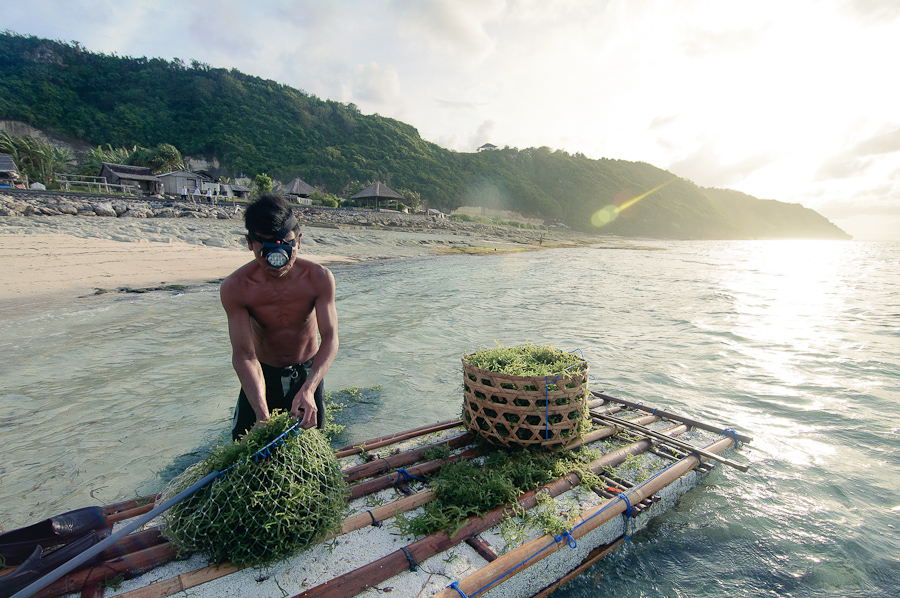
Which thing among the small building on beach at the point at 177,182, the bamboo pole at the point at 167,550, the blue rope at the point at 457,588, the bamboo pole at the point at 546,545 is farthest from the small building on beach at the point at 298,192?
the blue rope at the point at 457,588

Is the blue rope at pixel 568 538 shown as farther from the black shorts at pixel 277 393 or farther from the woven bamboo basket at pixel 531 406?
the black shorts at pixel 277 393

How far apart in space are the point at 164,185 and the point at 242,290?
55207 millimetres

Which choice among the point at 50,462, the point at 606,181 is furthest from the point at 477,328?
the point at 606,181

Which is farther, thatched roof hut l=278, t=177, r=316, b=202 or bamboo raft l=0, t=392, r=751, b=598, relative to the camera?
thatched roof hut l=278, t=177, r=316, b=202

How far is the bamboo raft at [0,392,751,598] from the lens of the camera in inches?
85.9

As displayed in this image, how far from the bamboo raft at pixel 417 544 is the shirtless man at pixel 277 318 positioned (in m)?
0.78

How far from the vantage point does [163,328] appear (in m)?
9.25

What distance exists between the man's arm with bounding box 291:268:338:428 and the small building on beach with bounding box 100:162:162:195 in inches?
1960

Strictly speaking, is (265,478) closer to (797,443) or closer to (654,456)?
(654,456)

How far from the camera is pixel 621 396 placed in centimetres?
631

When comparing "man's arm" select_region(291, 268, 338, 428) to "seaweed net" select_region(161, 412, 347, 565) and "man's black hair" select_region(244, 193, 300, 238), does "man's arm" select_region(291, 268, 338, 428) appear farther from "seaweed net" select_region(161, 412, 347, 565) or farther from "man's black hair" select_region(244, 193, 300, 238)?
"man's black hair" select_region(244, 193, 300, 238)

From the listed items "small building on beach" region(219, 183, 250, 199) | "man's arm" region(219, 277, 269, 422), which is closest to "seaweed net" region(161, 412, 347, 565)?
"man's arm" region(219, 277, 269, 422)

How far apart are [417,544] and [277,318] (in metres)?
2.20

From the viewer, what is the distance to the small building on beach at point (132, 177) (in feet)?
142
